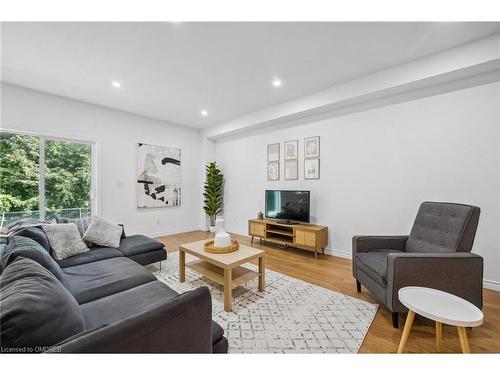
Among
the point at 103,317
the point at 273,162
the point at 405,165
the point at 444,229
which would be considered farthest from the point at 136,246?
the point at 405,165

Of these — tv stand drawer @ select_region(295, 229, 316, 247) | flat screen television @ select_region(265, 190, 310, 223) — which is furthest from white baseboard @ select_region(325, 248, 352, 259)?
flat screen television @ select_region(265, 190, 310, 223)

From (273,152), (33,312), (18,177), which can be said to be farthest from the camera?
(273,152)

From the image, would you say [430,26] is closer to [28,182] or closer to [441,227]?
[441,227]

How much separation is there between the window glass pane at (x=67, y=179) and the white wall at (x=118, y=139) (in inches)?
8.6

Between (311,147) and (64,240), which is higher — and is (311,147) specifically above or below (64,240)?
above

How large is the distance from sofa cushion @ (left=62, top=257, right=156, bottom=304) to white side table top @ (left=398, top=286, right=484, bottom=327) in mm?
1935

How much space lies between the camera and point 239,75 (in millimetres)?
2936

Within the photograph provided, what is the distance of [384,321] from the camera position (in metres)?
1.85

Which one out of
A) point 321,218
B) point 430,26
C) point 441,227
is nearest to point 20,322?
point 441,227

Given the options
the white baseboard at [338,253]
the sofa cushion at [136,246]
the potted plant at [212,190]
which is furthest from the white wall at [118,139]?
the white baseboard at [338,253]

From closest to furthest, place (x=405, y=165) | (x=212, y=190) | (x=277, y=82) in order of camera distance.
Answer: (x=405, y=165) → (x=277, y=82) → (x=212, y=190)

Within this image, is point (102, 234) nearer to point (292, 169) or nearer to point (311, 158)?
point (292, 169)

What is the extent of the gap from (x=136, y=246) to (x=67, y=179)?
2.29m

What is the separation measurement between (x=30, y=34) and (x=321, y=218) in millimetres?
4347
